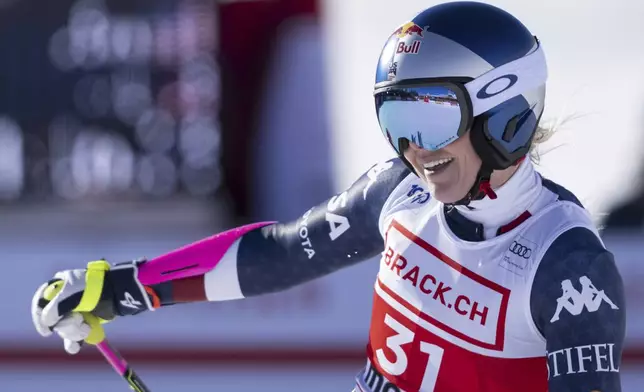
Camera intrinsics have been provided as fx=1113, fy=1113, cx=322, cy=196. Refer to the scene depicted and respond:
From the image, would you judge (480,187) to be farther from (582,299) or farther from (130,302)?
(130,302)

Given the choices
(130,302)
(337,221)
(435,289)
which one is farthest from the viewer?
(130,302)

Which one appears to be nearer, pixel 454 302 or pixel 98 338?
pixel 454 302

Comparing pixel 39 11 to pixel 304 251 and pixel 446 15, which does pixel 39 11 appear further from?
pixel 446 15

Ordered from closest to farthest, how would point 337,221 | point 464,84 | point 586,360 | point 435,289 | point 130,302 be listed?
point 586,360 < point 464,84 < point 435,289 < point 337,221 < point 130,302

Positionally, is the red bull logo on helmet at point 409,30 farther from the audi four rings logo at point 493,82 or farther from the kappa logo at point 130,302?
the kappa logo at point 130,302

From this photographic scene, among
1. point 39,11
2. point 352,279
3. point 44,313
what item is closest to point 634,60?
point 352,279

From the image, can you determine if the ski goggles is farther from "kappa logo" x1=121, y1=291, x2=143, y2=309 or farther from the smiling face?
"kappa logo" x1=121, y1=291, x2=143, y2=309

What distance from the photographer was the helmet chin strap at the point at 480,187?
76.1 inches

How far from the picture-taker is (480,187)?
1.94m

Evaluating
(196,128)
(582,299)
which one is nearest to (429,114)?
(582,299)

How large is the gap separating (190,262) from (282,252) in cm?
23

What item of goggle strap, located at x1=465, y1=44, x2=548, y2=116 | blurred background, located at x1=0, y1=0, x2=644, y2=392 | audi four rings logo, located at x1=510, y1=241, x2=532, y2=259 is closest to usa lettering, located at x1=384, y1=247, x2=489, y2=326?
audi four rings logo, located at x1=510, y1=241, x2=532, y2=259

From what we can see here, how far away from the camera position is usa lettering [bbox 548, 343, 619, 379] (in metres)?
1.73

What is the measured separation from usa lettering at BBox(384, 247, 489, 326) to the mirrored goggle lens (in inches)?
10.7
